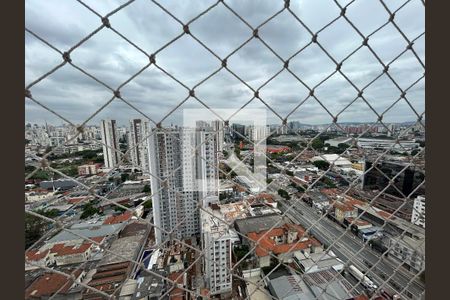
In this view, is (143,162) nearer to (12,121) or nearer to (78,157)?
(78,157)

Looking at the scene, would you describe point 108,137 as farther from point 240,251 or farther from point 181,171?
point 240,251

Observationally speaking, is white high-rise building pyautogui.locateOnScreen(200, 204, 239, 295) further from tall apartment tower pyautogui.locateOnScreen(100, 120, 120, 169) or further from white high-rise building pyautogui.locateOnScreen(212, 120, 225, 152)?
tall apartment tower pyautogui.locateOnScreen(100, 120, 120, 169)

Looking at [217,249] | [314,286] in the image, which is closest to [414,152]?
[314,286]

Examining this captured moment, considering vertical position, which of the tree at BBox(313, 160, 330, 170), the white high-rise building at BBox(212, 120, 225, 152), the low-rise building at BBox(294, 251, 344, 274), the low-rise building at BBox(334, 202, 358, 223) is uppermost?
the white high-rise building at BBox(212, 120, 225, 152)

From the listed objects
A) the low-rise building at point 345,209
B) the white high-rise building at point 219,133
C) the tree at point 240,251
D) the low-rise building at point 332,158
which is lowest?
the tree at point 240,251

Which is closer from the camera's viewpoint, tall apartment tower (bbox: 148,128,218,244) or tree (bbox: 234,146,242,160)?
tall apartment tower (bbox: 148,128,218,244)

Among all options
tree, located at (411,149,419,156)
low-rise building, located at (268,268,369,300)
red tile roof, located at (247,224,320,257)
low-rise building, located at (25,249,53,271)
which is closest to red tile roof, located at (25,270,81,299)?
low-rise building, located at (25,249,53,271)

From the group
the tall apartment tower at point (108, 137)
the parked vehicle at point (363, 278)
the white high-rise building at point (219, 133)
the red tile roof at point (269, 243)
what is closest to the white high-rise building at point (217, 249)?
the red tile roof at point (269, 243)

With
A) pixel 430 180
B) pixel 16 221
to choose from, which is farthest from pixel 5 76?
pixel 430 180

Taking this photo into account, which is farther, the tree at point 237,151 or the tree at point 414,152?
the tree at point 237,151

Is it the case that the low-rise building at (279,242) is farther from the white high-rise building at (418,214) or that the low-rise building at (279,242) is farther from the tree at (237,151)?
the white high-rise building at (418,214)
